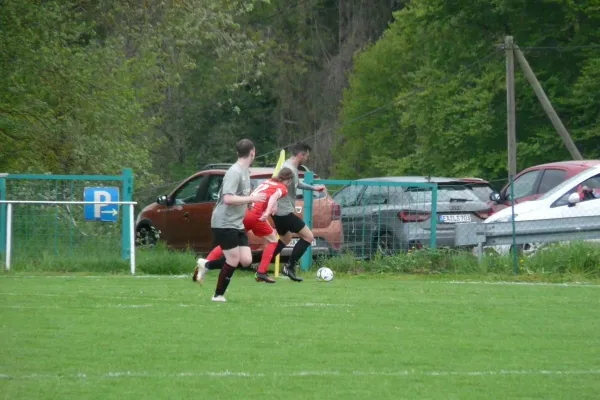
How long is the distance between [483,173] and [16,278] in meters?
29.4

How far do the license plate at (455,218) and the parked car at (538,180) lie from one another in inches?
Result: 25.7

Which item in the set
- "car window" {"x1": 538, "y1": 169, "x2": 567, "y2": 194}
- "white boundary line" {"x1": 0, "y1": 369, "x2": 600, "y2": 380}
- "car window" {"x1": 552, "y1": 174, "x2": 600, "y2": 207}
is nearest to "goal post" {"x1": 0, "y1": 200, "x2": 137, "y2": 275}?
"car window" {"x1": 552, "y1": 174, "x2": 600, "y2": 207}

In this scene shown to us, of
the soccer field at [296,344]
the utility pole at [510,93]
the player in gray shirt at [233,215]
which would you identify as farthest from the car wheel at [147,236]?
A: the utility pole at [510,93]

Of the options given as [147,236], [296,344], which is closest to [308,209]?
[147,236]

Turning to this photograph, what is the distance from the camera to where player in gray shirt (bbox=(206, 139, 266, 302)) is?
12680 millimetres

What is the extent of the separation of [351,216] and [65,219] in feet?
15.5

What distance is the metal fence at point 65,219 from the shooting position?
63.5ft

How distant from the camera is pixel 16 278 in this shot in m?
17.4

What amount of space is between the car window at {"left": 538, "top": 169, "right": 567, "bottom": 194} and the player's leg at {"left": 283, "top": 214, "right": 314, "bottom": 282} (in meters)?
6.50

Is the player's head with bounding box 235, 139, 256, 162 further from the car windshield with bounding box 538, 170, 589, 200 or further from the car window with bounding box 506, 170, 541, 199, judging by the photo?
the car window with bounding box 506, 170, 541, 199

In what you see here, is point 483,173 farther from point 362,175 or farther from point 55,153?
point 55,153

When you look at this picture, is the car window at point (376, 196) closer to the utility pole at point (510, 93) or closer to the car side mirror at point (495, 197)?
the car side mirror at point (495, 197)

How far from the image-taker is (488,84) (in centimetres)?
4438

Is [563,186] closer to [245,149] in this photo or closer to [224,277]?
[245,149]
